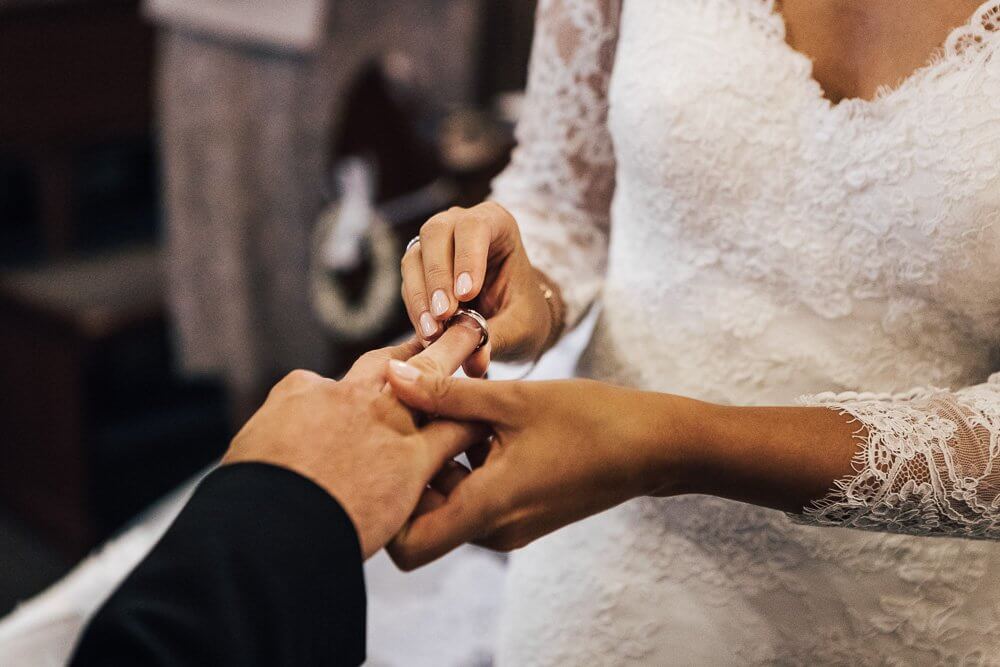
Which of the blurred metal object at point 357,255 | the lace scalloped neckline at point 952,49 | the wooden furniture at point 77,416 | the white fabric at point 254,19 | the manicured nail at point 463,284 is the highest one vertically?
the lace scalloped neckline at point 952,49

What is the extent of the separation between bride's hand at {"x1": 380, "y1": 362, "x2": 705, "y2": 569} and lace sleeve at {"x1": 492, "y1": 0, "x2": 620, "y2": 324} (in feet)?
1.07

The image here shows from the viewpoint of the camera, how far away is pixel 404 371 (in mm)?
671

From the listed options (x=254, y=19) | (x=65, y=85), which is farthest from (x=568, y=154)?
(x=65, y=85)

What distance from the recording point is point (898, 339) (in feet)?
2.83

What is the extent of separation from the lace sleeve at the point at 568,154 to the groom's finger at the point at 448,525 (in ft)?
1.24

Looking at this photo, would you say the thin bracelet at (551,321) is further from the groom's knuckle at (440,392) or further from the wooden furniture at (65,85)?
the wooden furniture at (65,85)

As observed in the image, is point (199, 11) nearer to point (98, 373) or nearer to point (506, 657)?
point (98, 373)

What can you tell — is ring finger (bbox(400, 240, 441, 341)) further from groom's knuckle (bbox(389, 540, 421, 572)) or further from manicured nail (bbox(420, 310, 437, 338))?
groom's knuckle (bbox(389, 540, 421, 572))

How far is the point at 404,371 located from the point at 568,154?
1.46ft

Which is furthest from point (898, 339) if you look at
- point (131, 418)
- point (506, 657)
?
point (131, 418)

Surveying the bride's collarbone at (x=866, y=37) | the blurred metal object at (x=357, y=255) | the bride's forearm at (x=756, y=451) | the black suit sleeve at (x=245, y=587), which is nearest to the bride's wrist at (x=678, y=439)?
the bride's forearm at (x=756, y=451)

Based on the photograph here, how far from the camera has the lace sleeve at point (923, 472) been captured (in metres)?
0.73

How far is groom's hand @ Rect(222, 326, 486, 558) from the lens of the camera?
62cm

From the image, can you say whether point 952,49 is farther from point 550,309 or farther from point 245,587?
point 245,587
